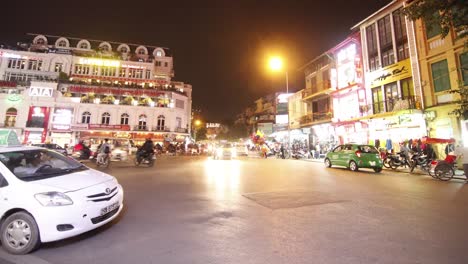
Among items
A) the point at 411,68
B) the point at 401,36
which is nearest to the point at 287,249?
the point at 411,68

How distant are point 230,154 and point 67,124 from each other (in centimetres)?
Result: 3522

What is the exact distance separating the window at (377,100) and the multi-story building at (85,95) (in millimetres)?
37120

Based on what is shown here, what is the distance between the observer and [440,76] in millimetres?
16125

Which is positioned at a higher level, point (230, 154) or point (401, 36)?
point (401, 36)

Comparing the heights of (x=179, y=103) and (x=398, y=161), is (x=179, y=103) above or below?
above

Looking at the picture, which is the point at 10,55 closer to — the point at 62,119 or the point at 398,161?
the point at 62,119

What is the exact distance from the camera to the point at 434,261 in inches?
124

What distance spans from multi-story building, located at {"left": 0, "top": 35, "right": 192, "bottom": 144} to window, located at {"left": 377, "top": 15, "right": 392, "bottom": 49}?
38.5m

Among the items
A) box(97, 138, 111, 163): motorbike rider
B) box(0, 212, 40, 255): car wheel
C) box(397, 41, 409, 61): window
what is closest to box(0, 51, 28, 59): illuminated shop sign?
box(97, 138, 111, 163): motorbike rider

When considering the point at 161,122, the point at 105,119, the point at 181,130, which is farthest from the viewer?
the point at 181,130

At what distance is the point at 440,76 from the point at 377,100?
5077mm

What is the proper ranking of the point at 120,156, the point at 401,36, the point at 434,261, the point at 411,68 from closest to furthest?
the point at 434,261, the point at 411,68, the point at 401,36, the point at 120,156

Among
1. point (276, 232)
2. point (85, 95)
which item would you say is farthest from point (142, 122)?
point (276, 232)

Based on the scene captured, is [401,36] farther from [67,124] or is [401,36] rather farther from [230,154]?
[67,124]
